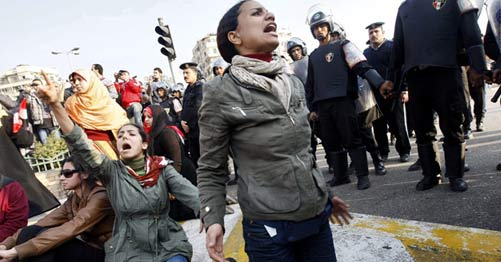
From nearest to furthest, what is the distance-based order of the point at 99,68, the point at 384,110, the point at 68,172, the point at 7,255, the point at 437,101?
the point at 7,255 < the point at 68,172 < the point at 437,101 < the point at 384,110 < the point at 99,68

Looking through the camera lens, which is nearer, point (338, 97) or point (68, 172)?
point (68, 172)

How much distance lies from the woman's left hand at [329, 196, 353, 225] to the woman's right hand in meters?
1.82

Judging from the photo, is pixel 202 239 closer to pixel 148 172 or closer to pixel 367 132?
pixel 148 172

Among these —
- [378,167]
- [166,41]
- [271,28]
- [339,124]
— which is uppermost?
[166,41]

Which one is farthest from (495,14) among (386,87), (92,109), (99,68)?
(99,68)

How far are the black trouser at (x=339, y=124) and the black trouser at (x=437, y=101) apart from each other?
776 millimetres

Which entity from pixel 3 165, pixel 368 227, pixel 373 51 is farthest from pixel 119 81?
pixel 368 227

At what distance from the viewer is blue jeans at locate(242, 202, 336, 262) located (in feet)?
4.64

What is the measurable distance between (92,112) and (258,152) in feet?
10.6

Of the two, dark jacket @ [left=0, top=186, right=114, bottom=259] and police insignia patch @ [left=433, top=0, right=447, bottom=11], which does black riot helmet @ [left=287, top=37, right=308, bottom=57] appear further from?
dark jacket @ [left=0, top=186, right=114, bottom=259]

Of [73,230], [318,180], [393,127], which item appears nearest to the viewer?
[318,180]

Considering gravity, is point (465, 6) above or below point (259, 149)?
above

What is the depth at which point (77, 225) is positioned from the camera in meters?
2.49

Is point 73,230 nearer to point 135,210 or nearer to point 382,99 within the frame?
point 135,210
